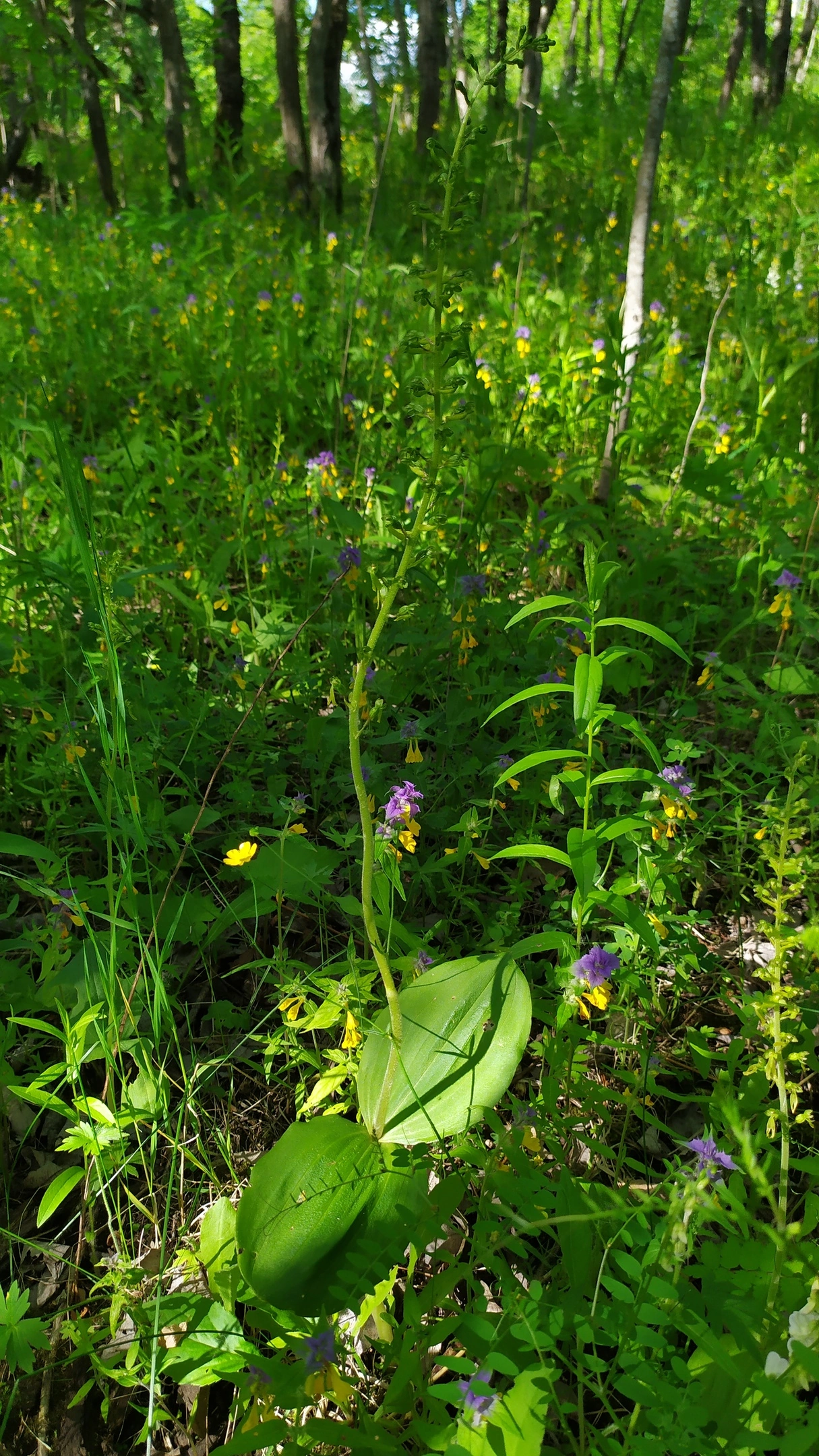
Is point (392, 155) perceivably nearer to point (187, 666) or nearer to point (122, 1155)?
point (187, 666)

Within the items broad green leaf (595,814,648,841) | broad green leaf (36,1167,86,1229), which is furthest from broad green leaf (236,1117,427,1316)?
broad green leaf (595,814,648,841)

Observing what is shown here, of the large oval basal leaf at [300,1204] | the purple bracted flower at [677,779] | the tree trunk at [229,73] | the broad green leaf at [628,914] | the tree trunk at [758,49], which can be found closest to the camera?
the large oval basal leaf at [300,1204]

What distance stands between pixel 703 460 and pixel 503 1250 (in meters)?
2.44

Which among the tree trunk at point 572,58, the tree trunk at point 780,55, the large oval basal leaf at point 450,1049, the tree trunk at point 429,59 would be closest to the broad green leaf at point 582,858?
the large oval basal leaf at point 450,1049

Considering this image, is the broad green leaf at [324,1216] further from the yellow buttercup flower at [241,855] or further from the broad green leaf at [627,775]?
the broad green leaf at [627,775]

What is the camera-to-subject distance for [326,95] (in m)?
7.46

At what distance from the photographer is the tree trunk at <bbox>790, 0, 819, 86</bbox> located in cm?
1623

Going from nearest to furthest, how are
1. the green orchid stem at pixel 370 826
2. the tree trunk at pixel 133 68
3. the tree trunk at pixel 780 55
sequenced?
the green orchid stem at pixel 370 826
the tree trunk at pixel 133 68
the tree trunk at pixel 780 55

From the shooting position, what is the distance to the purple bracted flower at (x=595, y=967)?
133 centimetres

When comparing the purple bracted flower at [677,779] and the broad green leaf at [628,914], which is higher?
the purple bracted flower at [677,779]

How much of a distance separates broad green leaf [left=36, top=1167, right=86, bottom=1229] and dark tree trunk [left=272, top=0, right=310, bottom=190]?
28.4 ft

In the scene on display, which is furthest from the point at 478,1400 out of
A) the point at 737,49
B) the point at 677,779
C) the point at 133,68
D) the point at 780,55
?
the point at 780,55

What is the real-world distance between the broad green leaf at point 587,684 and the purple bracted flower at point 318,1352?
93 centimetres

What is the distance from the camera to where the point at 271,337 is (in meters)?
4.11
